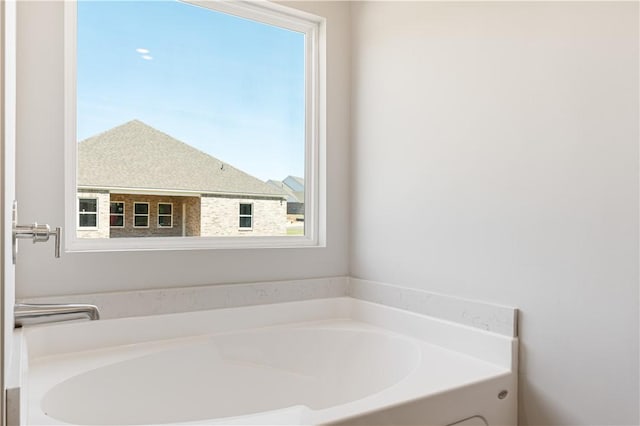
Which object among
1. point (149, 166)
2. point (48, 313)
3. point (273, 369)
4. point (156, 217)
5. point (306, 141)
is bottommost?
point (273, 369)

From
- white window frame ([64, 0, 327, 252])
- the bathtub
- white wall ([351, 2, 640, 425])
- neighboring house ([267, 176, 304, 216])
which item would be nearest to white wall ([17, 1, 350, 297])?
white window frame ([64, 0, 327, 252])

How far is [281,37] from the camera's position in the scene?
2.52 m

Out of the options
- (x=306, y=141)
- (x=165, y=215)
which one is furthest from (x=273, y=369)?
(x=306, y=141)

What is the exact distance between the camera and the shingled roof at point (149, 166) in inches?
79.4

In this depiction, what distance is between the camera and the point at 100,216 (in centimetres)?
201

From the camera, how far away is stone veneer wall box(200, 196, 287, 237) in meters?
2.29

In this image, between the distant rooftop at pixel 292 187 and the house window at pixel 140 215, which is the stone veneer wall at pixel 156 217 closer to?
the house window at pixel 140 215

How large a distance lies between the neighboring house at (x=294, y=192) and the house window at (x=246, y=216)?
202 millimetres

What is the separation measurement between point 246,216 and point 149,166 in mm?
523

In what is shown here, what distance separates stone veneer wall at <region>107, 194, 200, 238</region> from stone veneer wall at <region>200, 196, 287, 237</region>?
39 mm

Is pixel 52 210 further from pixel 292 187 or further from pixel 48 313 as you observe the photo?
pixel 292 187

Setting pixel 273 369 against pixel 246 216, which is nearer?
pixel 273 369

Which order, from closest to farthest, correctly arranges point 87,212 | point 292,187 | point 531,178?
point 531,178 → point 87,212 → point 292,187

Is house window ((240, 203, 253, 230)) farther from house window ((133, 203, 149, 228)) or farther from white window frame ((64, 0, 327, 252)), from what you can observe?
house window ((133, 203, 149, 228))
